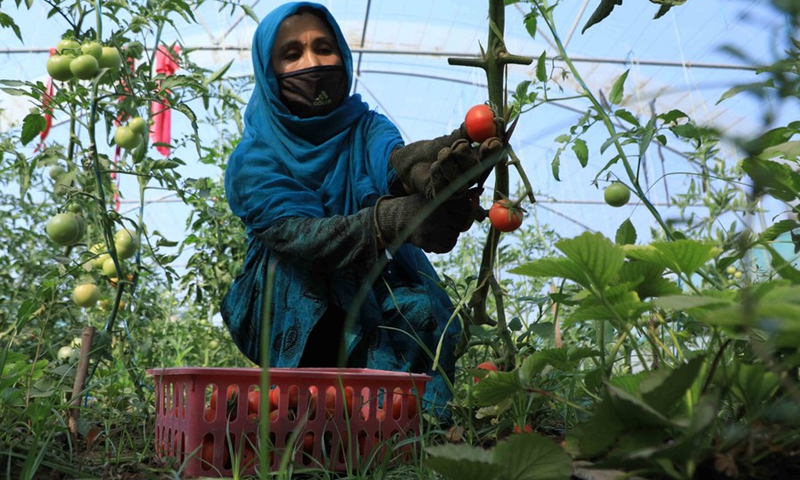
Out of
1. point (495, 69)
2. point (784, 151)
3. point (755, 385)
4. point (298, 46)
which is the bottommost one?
point (755, 385)

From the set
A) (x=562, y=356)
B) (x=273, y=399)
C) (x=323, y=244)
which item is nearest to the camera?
(x=562, y=356)

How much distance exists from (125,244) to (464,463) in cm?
123

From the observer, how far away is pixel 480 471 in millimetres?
562

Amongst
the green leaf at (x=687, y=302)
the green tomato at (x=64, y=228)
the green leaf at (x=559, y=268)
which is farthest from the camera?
the green tomato at (x=64, y=228)

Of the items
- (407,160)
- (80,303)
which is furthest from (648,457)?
(80,303)

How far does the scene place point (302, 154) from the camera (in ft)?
5.62

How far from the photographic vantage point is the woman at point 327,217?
1367 millimetres

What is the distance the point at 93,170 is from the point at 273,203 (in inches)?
15.0

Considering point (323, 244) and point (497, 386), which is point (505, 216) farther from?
point (323, 244)

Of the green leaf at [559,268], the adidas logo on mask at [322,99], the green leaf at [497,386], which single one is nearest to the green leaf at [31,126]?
the adidas logo on mask at [322,99]

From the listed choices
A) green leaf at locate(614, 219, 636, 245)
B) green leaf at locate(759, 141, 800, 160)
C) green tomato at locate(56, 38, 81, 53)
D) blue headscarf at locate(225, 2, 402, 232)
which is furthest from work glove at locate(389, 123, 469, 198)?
green tomato at locate(56, 38, 81, 53)

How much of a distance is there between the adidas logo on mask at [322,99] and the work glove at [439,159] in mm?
424

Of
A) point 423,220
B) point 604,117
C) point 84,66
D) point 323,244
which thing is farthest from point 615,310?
point 84,66

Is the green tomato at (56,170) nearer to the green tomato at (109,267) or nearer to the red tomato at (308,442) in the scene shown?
the green tomato at (109,267)
